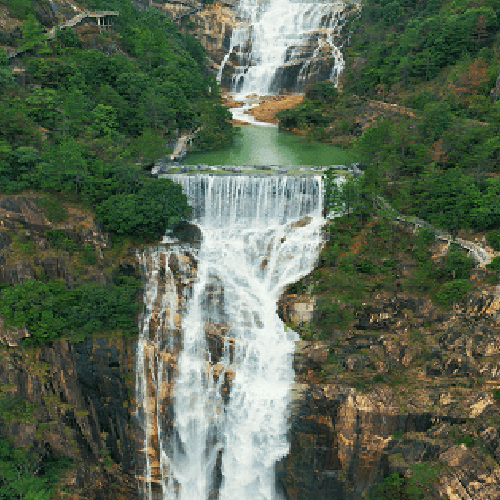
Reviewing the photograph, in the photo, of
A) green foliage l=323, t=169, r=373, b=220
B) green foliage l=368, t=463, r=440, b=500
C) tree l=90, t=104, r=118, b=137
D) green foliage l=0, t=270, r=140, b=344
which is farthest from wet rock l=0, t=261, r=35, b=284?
green foliage l=368, t=463, r=440, b=500

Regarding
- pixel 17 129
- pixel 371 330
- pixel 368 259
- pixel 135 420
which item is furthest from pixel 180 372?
pixel 17 129

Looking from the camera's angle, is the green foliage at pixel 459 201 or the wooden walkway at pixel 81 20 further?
the wooden walkway at pixel 81 20

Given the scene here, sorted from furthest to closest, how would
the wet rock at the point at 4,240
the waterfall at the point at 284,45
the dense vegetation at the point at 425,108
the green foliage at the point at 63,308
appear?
the waterfall at the point at 284,45 < the dense vegetation at the point at 425,108 < the wet rock at the point at 4,240 < the green foliage at the point at 63,308

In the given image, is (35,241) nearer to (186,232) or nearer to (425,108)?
(186,232)

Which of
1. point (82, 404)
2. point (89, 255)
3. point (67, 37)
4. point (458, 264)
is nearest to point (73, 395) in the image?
point (82, 404)

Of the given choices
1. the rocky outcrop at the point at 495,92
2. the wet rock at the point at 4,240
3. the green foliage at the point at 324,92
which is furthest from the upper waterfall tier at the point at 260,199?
the green foliage at the point at 324,92

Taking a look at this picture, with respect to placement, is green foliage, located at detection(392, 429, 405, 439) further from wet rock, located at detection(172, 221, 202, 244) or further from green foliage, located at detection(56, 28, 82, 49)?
green foliage, located at detection(56, 28, 82, 49)

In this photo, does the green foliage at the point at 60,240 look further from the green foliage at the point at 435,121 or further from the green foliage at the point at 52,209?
the green foliage at the point at 435,121
